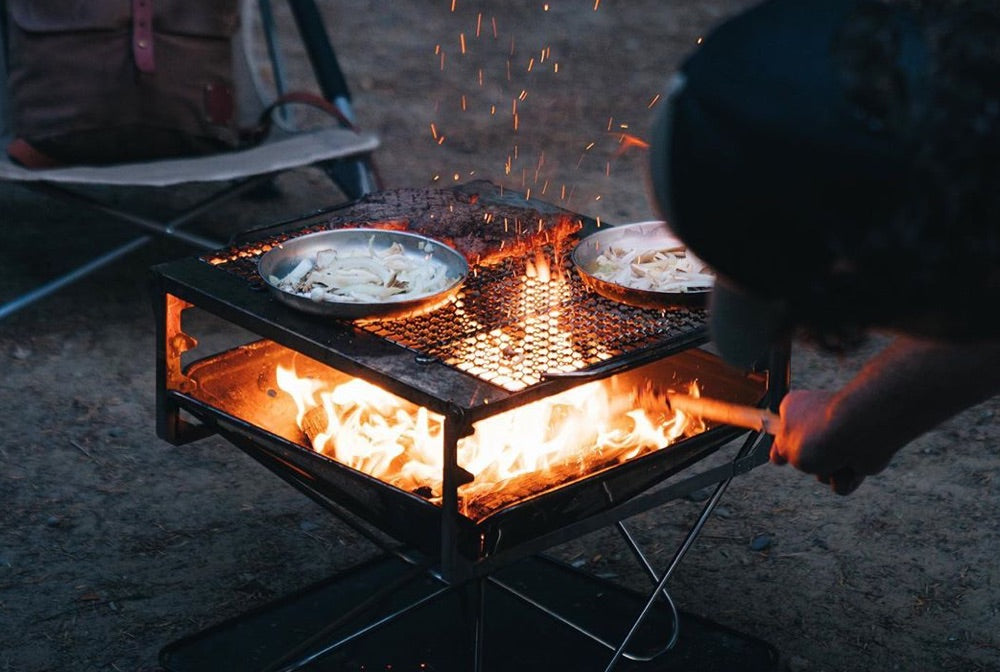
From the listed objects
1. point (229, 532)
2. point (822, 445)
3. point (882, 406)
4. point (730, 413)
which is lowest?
point (229, 532)

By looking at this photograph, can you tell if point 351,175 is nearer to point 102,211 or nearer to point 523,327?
point 102,211

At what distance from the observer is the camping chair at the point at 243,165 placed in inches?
160

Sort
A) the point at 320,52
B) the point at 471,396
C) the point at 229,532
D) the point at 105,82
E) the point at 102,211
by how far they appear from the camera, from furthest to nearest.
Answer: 1. the point at 320,52
2. the point at 105,82
3. the point at 102,211
4. the point at 229,532
5. the point at 471,396

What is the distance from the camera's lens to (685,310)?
2441 mm

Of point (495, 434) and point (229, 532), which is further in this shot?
point (229, 532)

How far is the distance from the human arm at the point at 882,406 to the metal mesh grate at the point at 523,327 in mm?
424

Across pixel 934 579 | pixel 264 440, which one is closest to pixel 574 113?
pixel 934 579

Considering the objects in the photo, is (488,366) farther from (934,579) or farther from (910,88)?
(934,579)

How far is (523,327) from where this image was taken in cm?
237

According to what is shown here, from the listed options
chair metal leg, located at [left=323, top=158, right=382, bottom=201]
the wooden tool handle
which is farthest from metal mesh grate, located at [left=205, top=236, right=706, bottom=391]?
chair metal leg, located at [left=323, top=158, right=382, bottom=201]

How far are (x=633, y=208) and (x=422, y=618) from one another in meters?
2.92

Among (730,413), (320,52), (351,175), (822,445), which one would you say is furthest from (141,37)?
(822,445)

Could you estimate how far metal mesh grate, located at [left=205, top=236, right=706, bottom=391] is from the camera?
2213 mm

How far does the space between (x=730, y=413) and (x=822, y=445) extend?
0.45 metres
